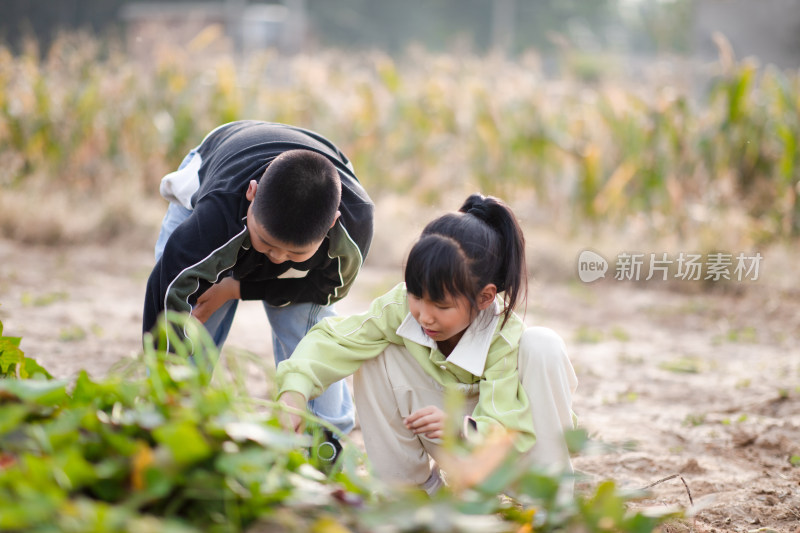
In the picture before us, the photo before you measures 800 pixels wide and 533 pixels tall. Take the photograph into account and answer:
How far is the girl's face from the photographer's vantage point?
5.96 ft

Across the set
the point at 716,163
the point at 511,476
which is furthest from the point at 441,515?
the point at 716,163

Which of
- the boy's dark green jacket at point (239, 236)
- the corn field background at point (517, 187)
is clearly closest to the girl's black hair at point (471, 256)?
the boy's dark green jacket at point (239, 236)

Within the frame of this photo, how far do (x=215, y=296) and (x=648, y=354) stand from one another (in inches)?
105

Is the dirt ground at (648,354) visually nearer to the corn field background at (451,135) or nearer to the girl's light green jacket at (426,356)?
the girl's light green jacket at (426,356)

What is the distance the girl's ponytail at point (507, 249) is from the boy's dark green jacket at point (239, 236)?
1.37 ft

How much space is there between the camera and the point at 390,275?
18.6ft

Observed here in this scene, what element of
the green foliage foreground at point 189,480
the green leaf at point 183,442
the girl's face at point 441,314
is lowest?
the girl's face at point 441,314

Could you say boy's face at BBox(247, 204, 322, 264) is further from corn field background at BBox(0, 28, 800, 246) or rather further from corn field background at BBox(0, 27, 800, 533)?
corn field background at BBox(0, 28, 800, 246)

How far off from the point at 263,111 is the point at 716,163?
3599 millimetres

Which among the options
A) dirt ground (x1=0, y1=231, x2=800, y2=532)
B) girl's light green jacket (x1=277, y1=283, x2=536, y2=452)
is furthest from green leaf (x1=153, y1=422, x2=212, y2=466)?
girl's light green jacket (x1=277, y1=283, x2=536, y2=452)

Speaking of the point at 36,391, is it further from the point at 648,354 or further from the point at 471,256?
the point at 648,354

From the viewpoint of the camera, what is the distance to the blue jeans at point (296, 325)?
234 cm

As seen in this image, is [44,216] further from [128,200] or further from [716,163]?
[716,163]

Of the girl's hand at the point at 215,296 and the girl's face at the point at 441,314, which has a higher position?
the girl's face at the point at 441,314
